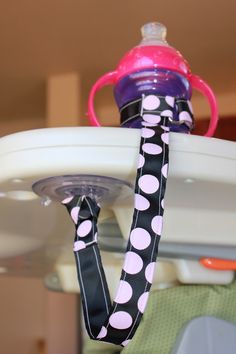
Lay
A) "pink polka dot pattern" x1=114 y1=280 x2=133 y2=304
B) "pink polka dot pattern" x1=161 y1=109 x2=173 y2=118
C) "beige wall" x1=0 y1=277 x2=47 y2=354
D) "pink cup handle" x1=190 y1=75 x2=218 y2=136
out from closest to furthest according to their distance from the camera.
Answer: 1. "pink polka dot pattern" x1=114 y1=280 x2=133 y2=304
2. "pink polka dot pattern" x1=161 y1=109 x2=173 y2=118
3. "pink cup handle" x1=190 y1=75 x2=218 y2=136
4. "beige wall" x1=0 y1=277 x2=47 y2=354

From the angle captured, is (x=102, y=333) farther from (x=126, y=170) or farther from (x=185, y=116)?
(x=185, y=116)

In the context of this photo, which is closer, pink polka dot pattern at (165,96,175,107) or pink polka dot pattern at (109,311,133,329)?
pink polka dot pattern at (109,311,133,329)

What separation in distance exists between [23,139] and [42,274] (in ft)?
2.03

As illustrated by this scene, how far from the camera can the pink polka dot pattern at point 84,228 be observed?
1.46 feet

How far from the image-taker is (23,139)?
1.43ft

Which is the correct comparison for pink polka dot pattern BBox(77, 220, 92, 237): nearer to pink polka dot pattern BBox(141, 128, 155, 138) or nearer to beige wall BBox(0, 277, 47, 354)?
pink polka dot pattern BBox(141, 128, 155, 138)

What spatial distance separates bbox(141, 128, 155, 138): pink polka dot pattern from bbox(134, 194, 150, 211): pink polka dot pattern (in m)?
0.05

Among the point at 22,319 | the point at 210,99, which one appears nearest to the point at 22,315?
the point at 22,319

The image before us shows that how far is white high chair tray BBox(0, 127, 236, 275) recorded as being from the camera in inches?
16.9

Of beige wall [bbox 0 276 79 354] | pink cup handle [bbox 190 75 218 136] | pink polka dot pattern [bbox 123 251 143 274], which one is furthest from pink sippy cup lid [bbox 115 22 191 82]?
beige wall [bbox 0 276 79 354]

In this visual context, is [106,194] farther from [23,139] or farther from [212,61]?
[212,61]

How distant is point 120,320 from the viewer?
404 millimetres

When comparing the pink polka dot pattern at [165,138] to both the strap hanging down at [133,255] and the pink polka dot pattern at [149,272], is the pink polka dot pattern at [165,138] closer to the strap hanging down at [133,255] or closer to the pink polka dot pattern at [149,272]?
the strap hanging down at [133,255]

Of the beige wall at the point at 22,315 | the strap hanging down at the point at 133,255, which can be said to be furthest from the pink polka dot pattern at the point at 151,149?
the beige wall at the point at 22,315
